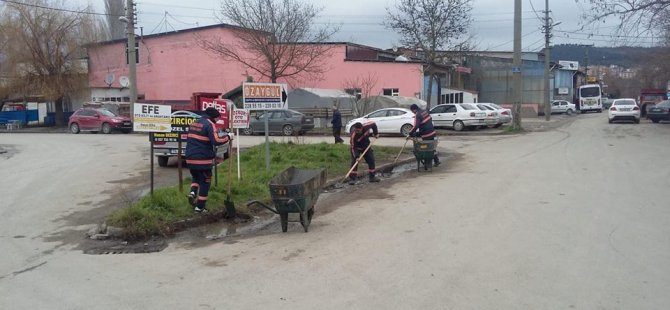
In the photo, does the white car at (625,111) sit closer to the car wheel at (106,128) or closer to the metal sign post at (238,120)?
the metal sign post at (238,120)

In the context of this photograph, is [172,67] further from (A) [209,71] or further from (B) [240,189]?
(B) [240,189]

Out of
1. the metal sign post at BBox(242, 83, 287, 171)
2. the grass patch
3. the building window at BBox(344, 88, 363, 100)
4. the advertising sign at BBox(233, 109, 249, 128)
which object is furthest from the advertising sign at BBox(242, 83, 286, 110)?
the building window at BBox(344, 88, 363, 100)

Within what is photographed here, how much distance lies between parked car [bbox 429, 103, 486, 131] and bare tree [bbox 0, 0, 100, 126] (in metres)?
24.9

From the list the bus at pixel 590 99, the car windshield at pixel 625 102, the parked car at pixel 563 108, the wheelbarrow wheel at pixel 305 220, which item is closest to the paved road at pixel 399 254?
the wheelbarrow wheel at pixel 305 220

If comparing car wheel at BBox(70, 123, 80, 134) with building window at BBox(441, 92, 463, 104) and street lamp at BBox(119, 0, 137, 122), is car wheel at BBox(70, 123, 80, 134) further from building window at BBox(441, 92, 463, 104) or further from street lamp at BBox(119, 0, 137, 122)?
building window at BBox(441, 92, 463, 104)

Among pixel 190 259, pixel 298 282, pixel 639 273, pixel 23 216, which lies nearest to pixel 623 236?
pixel 639 273

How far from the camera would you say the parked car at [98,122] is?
32281 mm

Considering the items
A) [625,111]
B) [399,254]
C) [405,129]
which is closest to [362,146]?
[399,254]

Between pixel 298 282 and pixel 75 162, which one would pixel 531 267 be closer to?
pixel 298 282

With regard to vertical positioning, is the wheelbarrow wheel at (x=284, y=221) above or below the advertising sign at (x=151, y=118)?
below

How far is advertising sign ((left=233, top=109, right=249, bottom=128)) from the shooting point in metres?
11.4

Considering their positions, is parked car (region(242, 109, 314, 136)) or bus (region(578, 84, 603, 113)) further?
bus (region(578, 84, 603, 113))

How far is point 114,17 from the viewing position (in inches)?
2112

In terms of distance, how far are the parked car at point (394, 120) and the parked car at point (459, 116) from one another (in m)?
3.27
